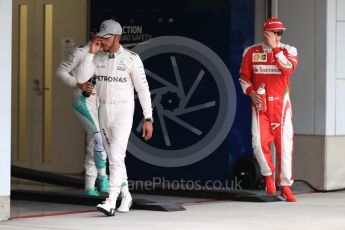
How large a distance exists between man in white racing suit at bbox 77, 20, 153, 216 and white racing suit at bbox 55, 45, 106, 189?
130cm

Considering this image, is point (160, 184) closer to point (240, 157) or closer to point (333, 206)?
point (240, 157)

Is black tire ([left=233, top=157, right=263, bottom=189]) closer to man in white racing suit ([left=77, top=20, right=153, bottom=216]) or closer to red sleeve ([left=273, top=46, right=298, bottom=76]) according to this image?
red sleeve ([left=273, top=46, right=298, bottom=76])

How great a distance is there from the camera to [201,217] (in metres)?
9.94

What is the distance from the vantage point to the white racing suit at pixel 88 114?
1133 cm

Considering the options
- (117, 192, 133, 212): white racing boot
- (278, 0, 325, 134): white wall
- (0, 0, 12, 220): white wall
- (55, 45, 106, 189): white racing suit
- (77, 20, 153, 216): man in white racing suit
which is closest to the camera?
(0, 0, 12, 220): white wall

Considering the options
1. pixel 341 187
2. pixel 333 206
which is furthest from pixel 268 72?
pixel 341 187

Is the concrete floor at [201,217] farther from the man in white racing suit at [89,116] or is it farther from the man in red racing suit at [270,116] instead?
the man in white racing suit at [89,116]

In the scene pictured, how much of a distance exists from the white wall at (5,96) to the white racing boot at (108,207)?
2.96 feet

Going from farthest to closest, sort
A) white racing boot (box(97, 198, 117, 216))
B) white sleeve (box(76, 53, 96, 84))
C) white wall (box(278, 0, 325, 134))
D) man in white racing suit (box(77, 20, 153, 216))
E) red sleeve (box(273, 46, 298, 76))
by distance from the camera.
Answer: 1. white wall (box(278, 0, 325, 134))
2. red sleeve (box(273, 46, 298, 76))
3. white sleeve (box(76, 53, 96, 84))
4. man in white racing suit (box(77, 20, 153, 216))
5. white racing boot (box(97, 198, 117, 216))

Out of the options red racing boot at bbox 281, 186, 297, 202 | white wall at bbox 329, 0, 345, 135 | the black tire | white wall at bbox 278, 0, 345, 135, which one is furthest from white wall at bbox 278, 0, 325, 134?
red racing boot at bbox 281, 186, 297, 202

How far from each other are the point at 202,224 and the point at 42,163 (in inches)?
257

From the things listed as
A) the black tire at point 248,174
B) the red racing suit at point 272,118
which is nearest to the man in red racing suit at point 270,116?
the red racing suit at point 272,118

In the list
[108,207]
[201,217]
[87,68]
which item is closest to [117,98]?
[87,68]

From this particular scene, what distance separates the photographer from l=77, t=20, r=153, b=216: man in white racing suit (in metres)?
9.83
